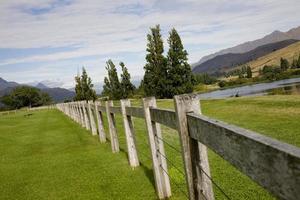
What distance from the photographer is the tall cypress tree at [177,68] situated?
63.4 m

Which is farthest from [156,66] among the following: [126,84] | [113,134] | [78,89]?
[113,134]

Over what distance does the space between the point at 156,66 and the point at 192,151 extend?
201 ft

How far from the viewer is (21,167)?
10867mm

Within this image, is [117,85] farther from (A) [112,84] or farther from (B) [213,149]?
(B) [213,149]

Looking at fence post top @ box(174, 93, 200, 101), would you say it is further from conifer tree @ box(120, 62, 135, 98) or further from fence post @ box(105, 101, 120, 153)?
conifer tree @ box(120, 62, 135, 98)

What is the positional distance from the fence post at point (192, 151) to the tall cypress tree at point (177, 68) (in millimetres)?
59284

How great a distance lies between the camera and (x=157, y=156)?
639 cm

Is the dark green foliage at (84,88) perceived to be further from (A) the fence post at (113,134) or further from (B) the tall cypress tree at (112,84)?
(A) the fence post at (113,134)

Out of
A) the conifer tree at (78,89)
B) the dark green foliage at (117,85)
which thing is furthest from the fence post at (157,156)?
the conifer tree at (78,89)

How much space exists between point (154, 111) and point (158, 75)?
191 feet

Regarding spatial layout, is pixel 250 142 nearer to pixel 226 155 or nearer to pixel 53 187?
pixel 226 155

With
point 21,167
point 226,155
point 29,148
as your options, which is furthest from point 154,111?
point 29,148

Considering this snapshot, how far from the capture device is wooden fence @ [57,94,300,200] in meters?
1.74

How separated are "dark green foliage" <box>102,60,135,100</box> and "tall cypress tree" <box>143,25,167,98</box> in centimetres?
1150
